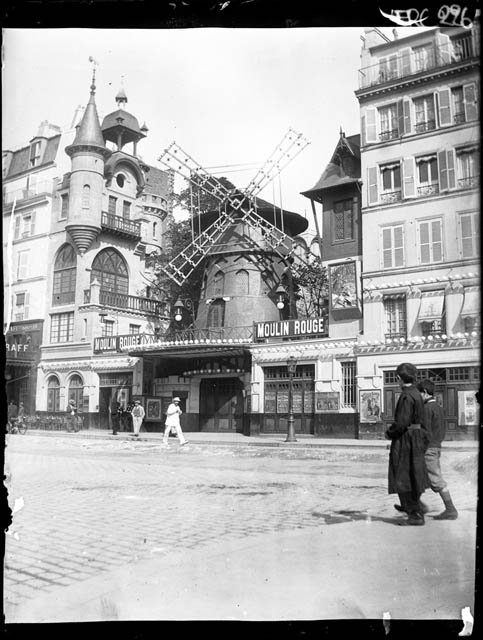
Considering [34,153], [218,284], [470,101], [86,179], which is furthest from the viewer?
[218,284]

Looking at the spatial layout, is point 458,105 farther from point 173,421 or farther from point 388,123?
point 173,421

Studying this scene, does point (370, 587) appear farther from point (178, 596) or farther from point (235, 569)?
point (178, 596)

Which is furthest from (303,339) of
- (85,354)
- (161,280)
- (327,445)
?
(85,354)

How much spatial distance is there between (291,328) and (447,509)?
20.2 ft

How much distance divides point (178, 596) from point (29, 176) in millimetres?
3593

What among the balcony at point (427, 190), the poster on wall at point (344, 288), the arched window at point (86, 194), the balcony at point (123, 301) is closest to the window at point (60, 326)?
the balcony at point (123, 301)

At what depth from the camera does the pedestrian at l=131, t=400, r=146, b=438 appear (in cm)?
603

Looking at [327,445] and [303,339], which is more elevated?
[303,339]

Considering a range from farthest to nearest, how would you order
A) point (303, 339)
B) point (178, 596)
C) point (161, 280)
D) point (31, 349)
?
point (303, 339) → point (161, 280) → point (31, 349) → point (178, 596)

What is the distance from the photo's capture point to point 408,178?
5.75 m

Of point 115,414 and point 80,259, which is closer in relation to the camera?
point 115,414

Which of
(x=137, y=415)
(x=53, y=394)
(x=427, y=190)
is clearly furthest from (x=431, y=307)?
(x=53, y=394)

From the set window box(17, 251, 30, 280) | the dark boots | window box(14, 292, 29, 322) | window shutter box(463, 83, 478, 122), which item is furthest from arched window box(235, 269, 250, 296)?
window shutter box(463, 83, 478, 122)

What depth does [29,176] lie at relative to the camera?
4938 mm
